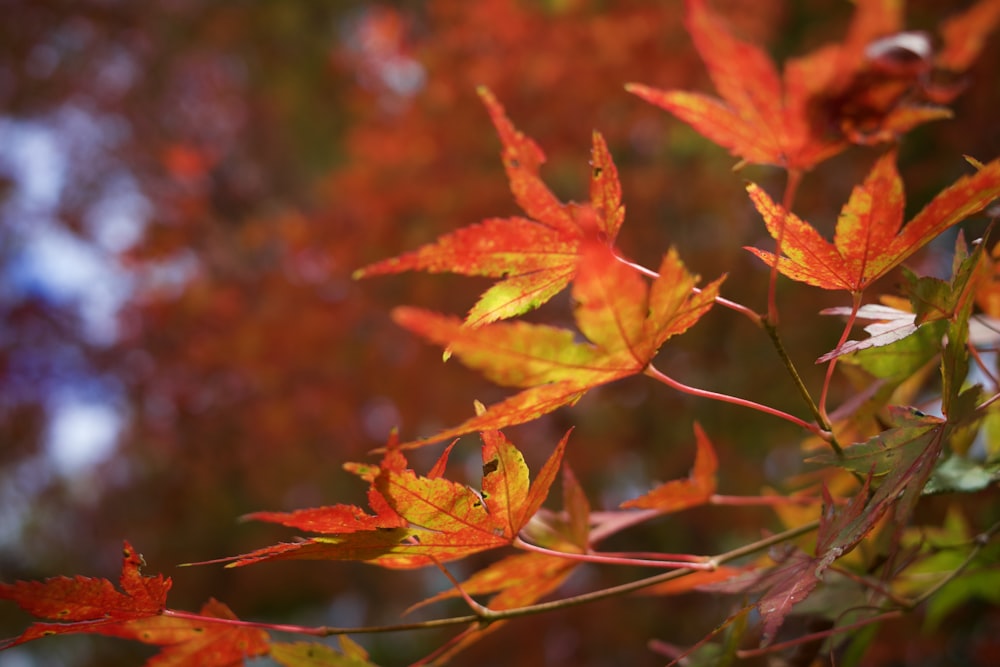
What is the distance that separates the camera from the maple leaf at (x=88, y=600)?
335 millimetres

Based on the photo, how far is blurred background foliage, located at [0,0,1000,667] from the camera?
1.75 metres

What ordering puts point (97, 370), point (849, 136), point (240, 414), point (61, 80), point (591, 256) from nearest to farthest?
1. point (591, 256)
2. point (849, 136)
3. point (240, 414)
4. point (97, 370)
5. point (61, 80)

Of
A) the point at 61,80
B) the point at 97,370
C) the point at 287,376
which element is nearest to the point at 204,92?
the point at 61,80

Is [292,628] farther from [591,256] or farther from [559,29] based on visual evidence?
[559,29]

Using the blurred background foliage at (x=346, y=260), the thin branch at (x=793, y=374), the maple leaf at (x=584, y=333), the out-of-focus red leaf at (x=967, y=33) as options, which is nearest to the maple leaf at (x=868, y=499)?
the thin branch at (x=793, y=374)

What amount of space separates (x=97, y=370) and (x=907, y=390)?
3244 mm

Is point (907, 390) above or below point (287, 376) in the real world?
above

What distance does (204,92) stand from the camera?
148 inches

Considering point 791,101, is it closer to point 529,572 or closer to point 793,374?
point 793,374

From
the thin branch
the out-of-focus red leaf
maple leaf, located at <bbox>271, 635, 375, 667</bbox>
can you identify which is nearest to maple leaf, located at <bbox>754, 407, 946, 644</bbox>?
the thin branch

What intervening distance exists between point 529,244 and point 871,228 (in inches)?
7.0

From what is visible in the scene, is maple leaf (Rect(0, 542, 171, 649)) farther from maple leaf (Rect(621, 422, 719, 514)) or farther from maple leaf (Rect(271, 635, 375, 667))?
maple leaf (Rect(621, 422, 719, 514))

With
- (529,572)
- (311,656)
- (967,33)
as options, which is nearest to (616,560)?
(529,572)

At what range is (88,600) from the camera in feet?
1.13
